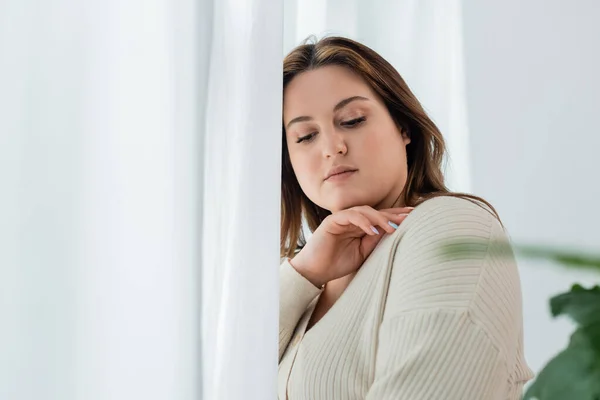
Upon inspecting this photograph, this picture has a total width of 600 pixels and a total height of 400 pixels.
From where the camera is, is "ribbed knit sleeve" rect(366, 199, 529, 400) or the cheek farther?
the cheek

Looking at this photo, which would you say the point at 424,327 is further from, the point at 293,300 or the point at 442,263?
the point at 293,300

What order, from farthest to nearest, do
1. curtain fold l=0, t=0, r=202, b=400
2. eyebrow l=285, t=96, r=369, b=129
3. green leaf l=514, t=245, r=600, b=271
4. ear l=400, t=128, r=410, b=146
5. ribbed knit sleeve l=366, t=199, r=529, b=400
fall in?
ear l=400, t=128, r=410, b=146
eyebrow l=285, t=96, r=369, b=129
ribbed knit sleeve l=366, t=199, r=529, b=400
curtain fold l=0, t=0, r=202, b=400
green leaf l=514, t=245, r=600, b=271

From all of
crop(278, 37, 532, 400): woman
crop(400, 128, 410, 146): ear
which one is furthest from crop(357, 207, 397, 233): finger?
crop(400, 128, 410, 146): ear

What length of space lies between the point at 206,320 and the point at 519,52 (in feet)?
4.07

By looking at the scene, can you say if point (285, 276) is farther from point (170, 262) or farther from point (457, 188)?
point (170, 262)

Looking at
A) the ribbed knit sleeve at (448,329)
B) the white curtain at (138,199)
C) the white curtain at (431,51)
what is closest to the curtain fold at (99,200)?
the white curtain at (138,199)

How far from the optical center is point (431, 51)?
69.2 inches

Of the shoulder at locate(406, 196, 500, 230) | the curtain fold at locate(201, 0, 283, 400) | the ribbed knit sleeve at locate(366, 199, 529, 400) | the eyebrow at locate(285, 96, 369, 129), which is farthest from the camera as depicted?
the eyebrow at locate(285, 96, 369, 129)

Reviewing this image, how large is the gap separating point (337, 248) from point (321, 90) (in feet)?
0.92

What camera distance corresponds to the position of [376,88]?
4.53 feet

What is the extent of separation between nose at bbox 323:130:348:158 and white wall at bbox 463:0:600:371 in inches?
22.7

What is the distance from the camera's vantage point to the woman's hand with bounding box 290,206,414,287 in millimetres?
1300

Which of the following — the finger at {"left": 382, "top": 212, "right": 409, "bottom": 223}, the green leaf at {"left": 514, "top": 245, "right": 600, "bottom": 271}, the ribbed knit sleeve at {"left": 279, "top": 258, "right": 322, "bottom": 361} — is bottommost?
the ribbed knit sleeve at {"left": 279, "top": 258, "right": 322, "bottom": 361}

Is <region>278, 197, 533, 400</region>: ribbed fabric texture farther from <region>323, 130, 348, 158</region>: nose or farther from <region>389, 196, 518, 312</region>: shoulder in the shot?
<region>323, 130, 348, 158</region>: nose
